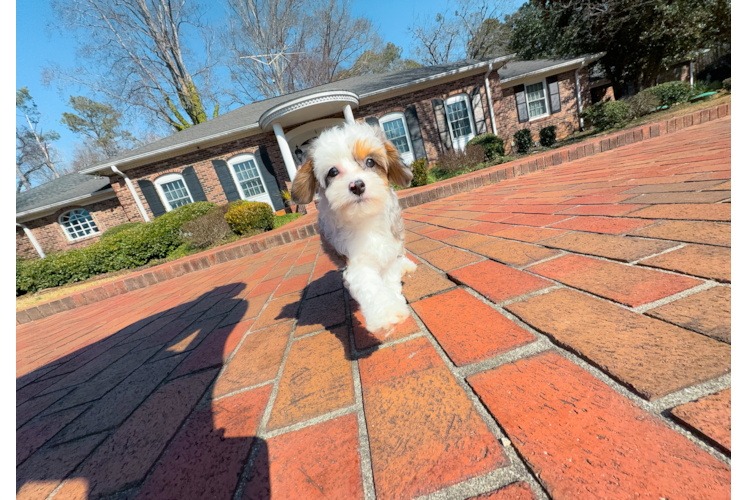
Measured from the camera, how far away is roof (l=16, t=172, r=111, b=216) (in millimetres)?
16031

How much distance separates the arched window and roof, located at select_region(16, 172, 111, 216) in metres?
0.86

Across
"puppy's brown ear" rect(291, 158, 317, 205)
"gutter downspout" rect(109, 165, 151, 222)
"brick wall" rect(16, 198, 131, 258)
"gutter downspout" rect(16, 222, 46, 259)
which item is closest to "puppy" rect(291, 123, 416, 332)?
"puppy's brown ear" rect(291, 158, 317, 205)

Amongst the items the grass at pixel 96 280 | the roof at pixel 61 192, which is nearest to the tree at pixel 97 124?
the roof at pixel 61 192

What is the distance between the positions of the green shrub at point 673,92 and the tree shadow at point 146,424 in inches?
761

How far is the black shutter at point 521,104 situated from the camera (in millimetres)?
16172

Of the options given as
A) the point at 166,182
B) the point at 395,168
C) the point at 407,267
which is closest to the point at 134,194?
the point at 166,182

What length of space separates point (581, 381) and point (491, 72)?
17.4 m

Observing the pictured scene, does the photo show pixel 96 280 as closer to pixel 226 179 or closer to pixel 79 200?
pixel 226 179

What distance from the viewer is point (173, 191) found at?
13.5 metres

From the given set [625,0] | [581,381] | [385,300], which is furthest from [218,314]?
[625,0]

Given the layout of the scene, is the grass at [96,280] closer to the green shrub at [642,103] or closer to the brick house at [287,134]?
the brick house at [287,134]

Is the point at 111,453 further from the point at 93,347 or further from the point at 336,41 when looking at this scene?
the point at 336,41

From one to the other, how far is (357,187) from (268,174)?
13.0m

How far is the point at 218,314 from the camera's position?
2754 millimetres
